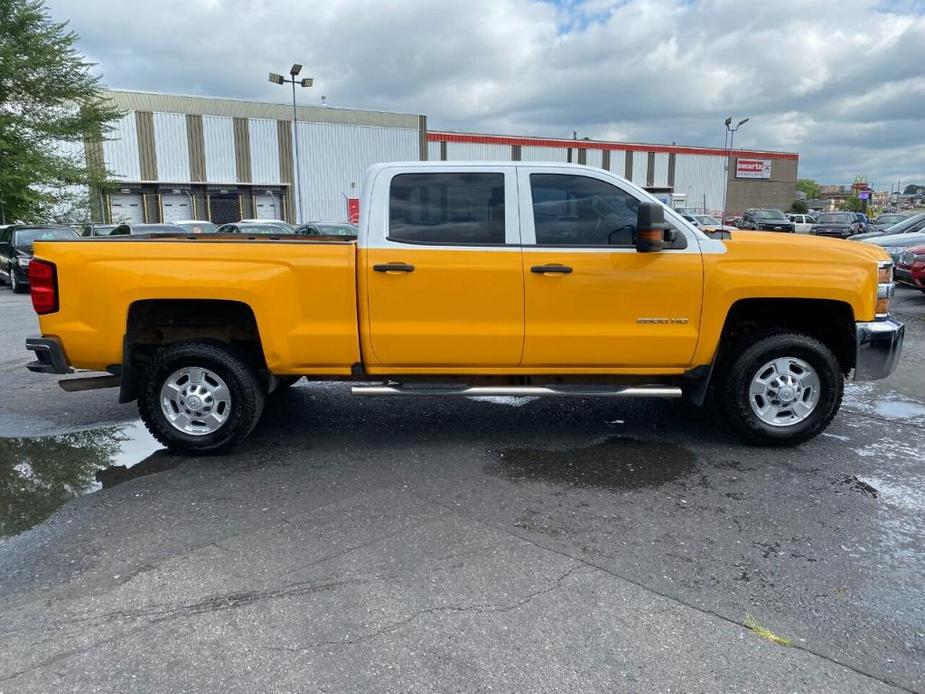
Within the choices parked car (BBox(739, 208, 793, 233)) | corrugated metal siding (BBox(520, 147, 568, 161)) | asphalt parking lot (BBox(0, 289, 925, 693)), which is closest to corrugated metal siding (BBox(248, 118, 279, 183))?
corrugated metal siding (BBox(520, 147, 568, 161))

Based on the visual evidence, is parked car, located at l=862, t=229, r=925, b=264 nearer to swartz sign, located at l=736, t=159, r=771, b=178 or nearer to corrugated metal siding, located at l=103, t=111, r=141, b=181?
corrugated metal siding, located at l=103, t=111, r=141, b=181

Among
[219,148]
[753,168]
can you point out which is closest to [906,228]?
[219,148]

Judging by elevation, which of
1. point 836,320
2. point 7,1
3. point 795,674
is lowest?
point 795,674

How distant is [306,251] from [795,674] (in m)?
3.75

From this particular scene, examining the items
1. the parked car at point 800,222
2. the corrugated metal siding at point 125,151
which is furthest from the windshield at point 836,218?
the corrugated metal siding at point 125,151

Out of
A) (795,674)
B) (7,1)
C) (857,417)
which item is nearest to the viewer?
(795,674)

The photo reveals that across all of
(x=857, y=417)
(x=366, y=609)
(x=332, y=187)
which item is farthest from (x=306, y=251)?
(x=332, y=187)

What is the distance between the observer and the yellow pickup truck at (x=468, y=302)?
4.87m

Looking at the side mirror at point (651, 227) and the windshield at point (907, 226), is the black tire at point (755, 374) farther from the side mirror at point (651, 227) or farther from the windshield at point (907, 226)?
the windshield at point (907, 226)

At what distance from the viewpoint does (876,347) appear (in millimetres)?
5094

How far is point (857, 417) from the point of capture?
6148 mm

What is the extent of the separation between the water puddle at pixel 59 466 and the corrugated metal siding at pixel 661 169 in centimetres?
6698

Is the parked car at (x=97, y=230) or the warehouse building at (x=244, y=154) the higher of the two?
the warehouse building at (x=244, y=154)

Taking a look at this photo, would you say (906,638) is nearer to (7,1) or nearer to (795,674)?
(795,674)
